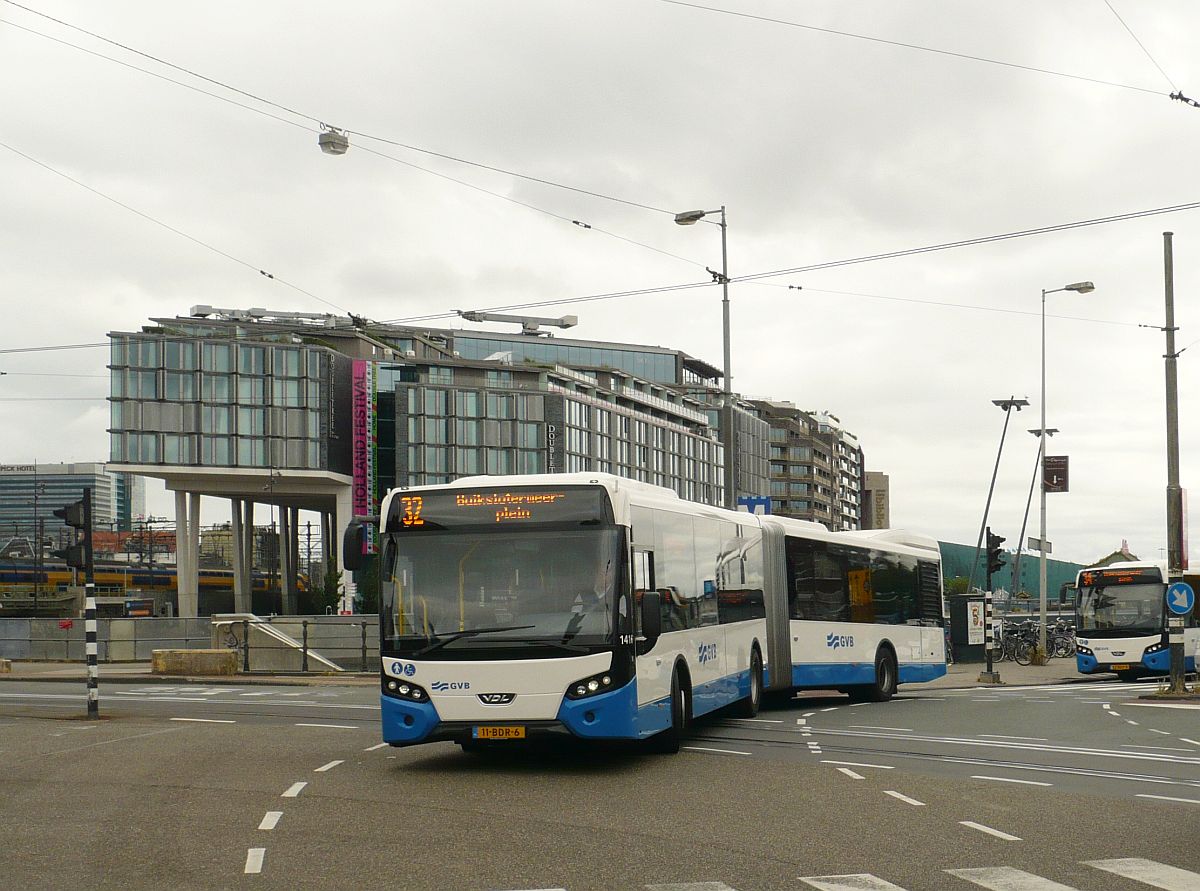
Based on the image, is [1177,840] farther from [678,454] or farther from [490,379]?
[678,454]

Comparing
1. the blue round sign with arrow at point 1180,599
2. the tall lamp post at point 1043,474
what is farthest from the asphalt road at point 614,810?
the tall lamp post at point 1043,474

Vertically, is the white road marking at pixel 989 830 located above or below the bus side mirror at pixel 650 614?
below

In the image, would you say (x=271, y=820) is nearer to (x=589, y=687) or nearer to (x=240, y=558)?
(x=589, y=687)

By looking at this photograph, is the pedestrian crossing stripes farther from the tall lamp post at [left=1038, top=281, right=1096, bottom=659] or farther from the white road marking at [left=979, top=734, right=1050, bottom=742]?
the tall lamp post at [left=1038, top=281, right=1096, bottom=659]

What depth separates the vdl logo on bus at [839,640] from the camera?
23.8 meters

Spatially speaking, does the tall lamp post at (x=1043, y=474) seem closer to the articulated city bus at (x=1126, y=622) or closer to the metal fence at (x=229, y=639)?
the articulated city bus at (x=1126, y=622)

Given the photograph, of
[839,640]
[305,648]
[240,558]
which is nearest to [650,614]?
[839,640]

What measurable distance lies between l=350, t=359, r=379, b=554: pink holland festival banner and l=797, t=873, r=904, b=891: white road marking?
9031cm

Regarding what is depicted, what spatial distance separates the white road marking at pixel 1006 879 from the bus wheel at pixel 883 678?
17.5 metres

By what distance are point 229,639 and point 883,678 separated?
18.8 m

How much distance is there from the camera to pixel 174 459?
9106 cm

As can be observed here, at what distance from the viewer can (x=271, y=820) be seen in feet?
34.7

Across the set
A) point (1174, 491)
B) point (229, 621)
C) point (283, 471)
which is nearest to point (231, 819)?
point (1174, 491)

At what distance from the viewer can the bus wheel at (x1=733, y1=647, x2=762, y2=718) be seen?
20.6 m
